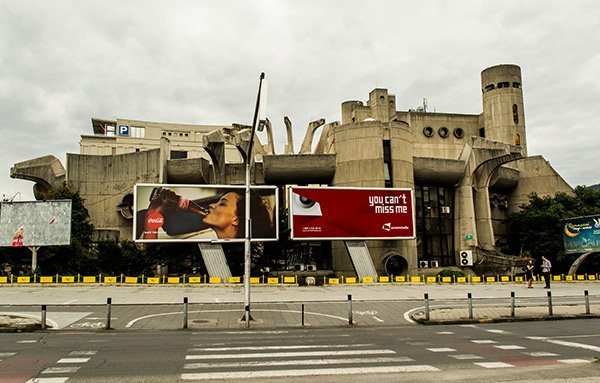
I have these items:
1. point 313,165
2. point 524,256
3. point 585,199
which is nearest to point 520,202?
point 585,199

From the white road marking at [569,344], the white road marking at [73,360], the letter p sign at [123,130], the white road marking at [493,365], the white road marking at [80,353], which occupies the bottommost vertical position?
the white road marking at [569,344]

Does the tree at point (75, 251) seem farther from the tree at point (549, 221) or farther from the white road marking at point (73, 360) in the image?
the tree at point (549, 221)

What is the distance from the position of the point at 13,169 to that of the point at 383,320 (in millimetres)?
53638

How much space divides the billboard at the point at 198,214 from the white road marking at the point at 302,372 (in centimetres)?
3215

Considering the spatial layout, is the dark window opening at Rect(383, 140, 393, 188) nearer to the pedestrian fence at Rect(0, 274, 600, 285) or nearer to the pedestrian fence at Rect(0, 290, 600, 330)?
the pedestrian fence at Rect(0, 274, 600, 285)

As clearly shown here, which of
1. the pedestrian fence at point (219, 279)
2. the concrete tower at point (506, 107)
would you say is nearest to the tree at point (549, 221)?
the pedestrian fence at point (219, 279)

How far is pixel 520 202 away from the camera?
67.8 meters

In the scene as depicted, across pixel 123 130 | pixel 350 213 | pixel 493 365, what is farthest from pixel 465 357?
pixel 123 130

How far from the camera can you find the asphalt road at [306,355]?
34.6 ft

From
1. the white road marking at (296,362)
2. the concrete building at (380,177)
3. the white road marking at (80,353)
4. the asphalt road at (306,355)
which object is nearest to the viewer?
the asphalt road at (306,355)

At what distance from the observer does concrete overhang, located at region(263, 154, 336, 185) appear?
177 ft

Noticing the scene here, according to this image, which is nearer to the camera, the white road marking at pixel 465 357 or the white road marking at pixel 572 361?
the white road marking at pixel 572 361

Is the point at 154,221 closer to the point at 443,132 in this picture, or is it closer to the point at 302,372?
the point at 302,372

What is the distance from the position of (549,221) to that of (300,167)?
1172 inches
